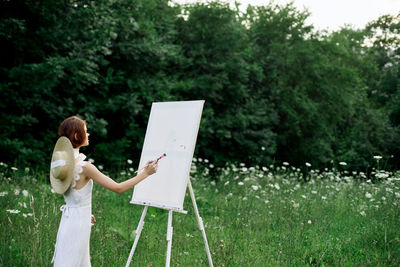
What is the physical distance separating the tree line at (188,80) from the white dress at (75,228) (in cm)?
356

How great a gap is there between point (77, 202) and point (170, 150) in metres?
1.12

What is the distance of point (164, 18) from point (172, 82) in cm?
187

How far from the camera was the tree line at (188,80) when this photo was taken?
7.79 metres

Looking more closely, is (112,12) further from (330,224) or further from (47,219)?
(330,224)

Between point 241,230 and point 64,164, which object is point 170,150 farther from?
point 241,230

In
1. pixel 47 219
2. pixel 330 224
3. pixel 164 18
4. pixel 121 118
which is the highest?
pixel 164 18

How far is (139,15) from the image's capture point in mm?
9523

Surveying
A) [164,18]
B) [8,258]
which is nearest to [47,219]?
[8,258]

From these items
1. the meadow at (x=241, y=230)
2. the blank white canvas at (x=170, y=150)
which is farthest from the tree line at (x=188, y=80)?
the blank white canvas at (x=170, y=150)

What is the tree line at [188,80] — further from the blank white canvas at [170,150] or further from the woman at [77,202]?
the woman at [77,202]

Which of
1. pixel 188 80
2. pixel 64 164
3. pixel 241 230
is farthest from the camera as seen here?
pixel 188 80

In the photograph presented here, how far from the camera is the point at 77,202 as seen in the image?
268cm

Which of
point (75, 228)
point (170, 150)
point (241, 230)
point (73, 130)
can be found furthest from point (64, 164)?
point (241, 230)

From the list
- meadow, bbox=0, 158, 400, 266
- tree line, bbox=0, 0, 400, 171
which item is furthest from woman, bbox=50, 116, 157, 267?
tree line, bbox=0, 0, 400, 171
